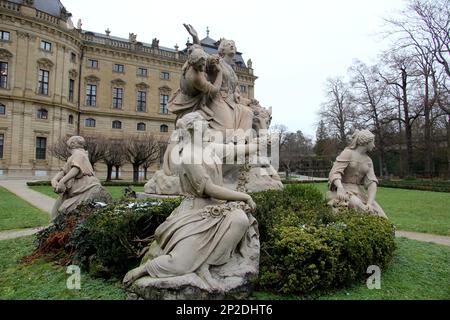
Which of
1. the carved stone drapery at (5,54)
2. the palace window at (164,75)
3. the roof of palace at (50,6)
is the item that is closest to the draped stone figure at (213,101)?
the carved stone drapery at (5,54)

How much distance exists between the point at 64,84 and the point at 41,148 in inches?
352

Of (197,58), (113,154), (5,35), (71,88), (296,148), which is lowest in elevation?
(113,154)

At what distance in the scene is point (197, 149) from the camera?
348cm

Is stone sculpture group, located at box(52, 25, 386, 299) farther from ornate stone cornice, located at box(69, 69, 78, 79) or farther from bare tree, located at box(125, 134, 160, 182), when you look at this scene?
ornate stone cornice, located at box(69, 69, 78, 79)

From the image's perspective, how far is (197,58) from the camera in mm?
5035

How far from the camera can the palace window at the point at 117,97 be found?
49.8 metres

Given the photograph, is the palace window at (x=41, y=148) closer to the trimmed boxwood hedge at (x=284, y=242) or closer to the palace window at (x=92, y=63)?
the palace window at (x=92, y=63)

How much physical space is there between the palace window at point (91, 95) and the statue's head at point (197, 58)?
154ft

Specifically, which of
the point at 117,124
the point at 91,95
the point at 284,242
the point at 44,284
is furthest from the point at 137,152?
the point at 284,242

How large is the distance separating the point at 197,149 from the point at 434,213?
42.5 feet

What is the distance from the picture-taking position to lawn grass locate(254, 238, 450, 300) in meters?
3.65

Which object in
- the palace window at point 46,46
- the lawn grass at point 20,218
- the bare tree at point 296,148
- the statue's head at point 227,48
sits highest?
the palace window at point 46,46

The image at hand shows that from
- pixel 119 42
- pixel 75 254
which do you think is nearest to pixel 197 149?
pixel 75 254

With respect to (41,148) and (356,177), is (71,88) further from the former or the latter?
(356,177)
